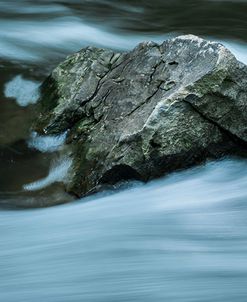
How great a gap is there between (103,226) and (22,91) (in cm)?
253

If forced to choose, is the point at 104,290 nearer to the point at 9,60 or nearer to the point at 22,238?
the point at 22,238

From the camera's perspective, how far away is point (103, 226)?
450 centimetres

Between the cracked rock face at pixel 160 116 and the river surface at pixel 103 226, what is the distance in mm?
135

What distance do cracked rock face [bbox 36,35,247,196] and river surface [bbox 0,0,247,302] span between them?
0.44ft

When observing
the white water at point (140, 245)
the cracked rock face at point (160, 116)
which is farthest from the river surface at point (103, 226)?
the cracked rock face at point (160, 116)

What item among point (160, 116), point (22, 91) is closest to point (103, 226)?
point (160, 116)

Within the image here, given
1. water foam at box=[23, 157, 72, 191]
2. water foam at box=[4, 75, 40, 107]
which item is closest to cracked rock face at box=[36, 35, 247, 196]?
water foam at box=[23, 157, 72, 191]

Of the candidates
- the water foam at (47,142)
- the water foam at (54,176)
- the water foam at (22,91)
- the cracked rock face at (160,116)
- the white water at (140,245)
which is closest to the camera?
the white water at (140,245)

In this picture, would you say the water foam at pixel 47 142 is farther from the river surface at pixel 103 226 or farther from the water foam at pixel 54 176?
the water foam at pixel 54 176

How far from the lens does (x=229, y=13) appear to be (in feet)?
30.1

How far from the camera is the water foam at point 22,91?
21.2 ft

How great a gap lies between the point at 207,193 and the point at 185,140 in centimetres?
41

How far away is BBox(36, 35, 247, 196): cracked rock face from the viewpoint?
4906 mm

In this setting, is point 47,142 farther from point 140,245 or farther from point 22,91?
point 140,245
